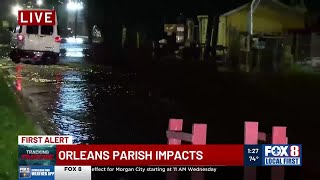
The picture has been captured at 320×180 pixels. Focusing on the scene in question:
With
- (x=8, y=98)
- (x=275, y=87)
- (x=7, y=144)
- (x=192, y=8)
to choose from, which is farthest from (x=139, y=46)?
(x=7, y=144)

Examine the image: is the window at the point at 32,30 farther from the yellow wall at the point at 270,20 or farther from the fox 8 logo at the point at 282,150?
the fox 8 logo at the point at 282,150

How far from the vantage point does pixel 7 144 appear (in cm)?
677

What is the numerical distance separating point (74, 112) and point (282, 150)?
19.6ft

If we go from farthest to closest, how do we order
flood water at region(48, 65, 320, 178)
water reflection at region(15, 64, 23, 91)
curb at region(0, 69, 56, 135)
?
water reflection at region(15, 64, 23, 91), flood water at region(48, 65, 320, 178), curb at region(0, 69, 56, 135)

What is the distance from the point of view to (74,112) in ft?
34.5

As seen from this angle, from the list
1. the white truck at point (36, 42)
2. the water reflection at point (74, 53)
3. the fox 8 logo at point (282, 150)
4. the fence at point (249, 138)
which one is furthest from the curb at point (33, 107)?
the water reflection at point (74, 53)

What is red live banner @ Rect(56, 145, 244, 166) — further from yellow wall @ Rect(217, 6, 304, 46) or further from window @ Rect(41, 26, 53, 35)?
yellow wall @ Rect(217, 6, 304, 46)

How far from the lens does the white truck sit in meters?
21.2

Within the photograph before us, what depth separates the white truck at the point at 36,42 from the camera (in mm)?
21156

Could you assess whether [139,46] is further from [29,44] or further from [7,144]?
[7,144]

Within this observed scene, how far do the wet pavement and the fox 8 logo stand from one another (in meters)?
0.88

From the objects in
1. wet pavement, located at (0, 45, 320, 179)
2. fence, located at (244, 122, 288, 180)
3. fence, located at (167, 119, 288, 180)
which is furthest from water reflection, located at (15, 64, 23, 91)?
fence, located at (244, 122, 288, 180)

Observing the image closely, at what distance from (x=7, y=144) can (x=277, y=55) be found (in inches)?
770

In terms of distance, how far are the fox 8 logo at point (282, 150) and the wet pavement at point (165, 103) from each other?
88 centimetres
